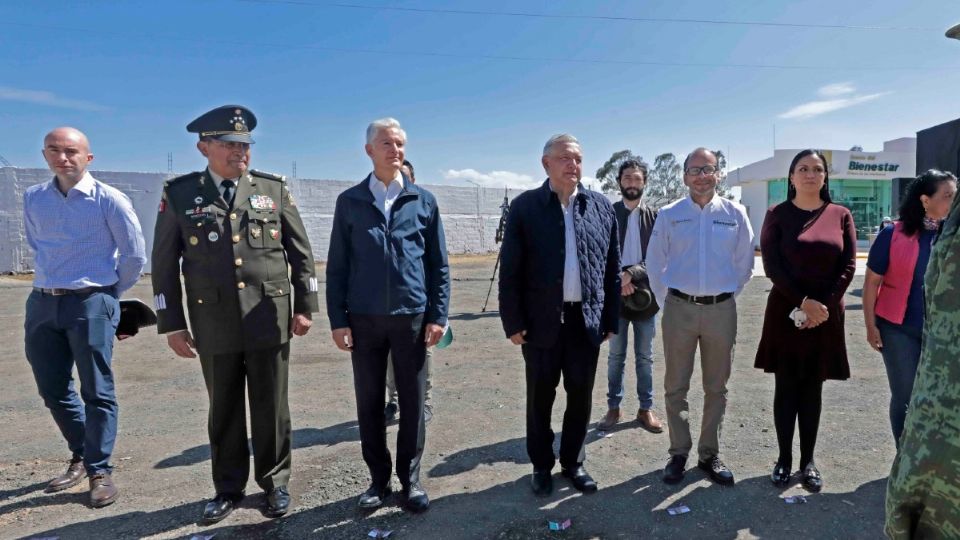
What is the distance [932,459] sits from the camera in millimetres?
1068

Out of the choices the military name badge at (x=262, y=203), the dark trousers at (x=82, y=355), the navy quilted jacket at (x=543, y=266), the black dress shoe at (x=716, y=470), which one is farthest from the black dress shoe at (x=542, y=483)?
the dark trousers at (x=82, y=355)

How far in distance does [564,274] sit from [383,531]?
170cm

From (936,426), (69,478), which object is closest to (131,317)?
(69,478)

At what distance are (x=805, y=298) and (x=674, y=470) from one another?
1266mm

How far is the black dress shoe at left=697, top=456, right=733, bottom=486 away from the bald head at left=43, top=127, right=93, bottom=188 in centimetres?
416

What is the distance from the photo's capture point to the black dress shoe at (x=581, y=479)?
3.44 metres

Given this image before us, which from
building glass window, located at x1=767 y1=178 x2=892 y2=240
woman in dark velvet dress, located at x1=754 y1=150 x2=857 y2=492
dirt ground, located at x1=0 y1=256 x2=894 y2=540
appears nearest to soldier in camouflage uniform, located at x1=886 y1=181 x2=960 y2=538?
dirt ground, located at x1=0 y1=256 x2=894 y2=540

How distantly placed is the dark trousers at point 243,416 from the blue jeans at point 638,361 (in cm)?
245

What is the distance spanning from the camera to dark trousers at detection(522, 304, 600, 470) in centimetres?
345

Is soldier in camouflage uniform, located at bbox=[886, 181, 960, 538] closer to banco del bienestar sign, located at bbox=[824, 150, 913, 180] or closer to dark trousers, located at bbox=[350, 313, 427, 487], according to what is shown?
dark trousers, located at bbox=[350, 313, 427, 487]

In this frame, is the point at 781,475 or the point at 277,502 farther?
the point at 781,475

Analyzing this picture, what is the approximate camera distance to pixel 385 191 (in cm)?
337

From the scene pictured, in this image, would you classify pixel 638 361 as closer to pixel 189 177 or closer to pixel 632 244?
pixel 632 244

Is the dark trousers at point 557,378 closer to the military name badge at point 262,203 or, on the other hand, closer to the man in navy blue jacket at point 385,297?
the man in navy blue jacket at point 385,297
